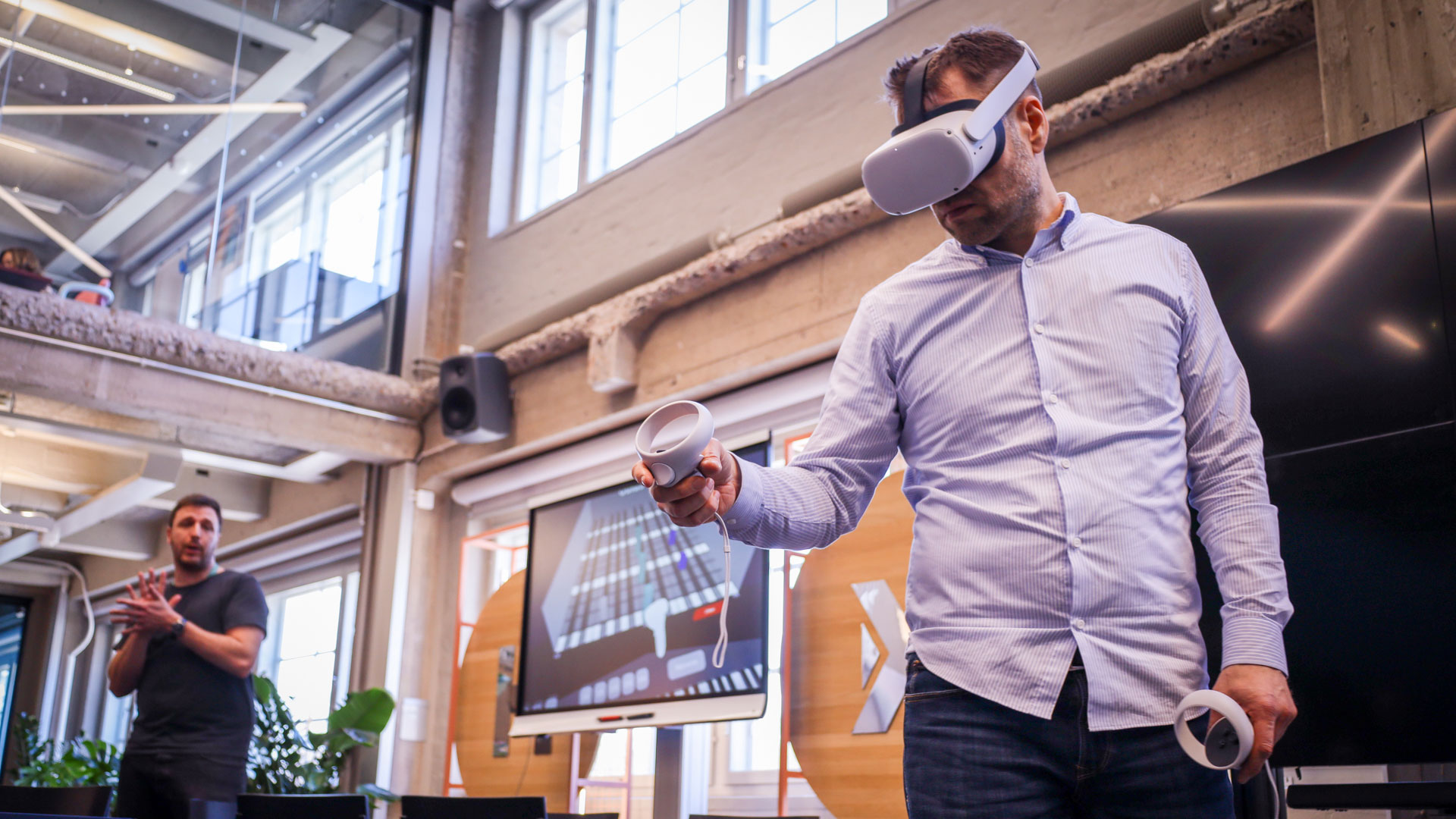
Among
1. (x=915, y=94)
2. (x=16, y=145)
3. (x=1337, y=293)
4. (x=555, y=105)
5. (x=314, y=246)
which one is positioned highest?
(x=555, y=105)

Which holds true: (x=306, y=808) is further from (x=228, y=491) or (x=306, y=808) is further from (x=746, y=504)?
(x=228, y=491)

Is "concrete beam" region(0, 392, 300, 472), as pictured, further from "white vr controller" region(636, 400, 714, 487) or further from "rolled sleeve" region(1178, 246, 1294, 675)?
"rolled sleeve" region(1178, 246, 1294, 675)

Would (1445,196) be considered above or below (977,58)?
above

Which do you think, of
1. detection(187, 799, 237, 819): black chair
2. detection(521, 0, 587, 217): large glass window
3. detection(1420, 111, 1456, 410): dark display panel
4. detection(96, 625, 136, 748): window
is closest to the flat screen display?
detection(187, 799, 237, 819): black chair

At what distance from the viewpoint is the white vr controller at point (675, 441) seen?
3.34 feet

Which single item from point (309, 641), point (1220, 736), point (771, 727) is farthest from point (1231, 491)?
point (309, 641)

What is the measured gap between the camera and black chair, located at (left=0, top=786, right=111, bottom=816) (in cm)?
299

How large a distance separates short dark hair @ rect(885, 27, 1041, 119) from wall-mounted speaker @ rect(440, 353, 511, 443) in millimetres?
4533

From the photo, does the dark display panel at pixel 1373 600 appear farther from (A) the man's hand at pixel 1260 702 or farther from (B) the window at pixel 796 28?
(B) the window at pixel 796 28

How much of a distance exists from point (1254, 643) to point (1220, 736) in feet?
0.43

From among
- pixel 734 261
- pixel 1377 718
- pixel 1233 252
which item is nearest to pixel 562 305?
pixel 734 261

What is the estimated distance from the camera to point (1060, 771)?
3.33 ft

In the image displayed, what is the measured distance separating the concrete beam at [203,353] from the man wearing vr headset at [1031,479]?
15.7 feet

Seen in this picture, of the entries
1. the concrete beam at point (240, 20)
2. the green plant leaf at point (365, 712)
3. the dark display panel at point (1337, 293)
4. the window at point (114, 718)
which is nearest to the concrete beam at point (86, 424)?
the green plant leaf at point (365, 712)
